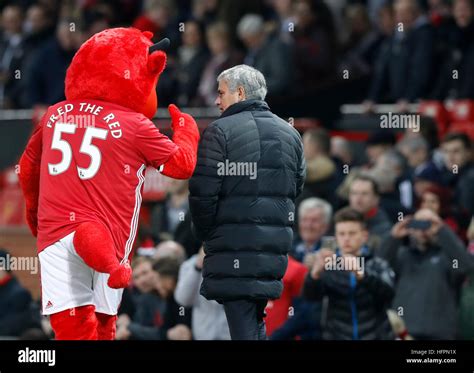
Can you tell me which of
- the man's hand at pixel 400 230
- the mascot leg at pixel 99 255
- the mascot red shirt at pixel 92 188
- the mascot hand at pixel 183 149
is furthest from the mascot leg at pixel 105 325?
the man's hand at pixel 400 230

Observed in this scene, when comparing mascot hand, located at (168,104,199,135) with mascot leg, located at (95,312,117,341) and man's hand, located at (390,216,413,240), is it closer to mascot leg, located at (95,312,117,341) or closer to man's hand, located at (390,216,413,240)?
mascot leg, located at (95,312,117,341)

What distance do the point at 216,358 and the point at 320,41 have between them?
640 centimetres

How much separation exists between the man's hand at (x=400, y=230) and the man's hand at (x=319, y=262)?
66cm

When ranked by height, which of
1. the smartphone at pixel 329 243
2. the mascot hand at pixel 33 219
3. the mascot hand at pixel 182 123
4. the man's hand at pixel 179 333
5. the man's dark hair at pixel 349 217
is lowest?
the man's hand at pixel 179 333

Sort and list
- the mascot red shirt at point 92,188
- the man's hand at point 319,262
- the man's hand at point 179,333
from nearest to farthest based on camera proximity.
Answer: the mascot red shirt at point 92,188, the man's hand at point 319,262, the man's hand at point 179,333

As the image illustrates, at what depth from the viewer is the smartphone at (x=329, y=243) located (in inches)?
410

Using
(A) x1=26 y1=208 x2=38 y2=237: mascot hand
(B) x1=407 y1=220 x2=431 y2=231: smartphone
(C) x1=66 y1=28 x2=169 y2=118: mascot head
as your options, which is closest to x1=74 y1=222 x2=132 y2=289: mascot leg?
(A) x1=26 y1=208 x2=38 y2=237: mascot hand

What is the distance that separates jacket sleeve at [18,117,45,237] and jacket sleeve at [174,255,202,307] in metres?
1.73

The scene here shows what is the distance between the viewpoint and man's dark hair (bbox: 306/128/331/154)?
12258 millimetres

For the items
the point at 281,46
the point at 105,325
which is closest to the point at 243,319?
the point at 105,325

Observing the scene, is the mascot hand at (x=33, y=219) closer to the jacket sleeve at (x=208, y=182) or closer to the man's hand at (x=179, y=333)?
the jacket sleeve at (x=208, y=182)

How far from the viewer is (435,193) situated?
1140cm

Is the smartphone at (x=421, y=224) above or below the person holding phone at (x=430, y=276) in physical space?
above

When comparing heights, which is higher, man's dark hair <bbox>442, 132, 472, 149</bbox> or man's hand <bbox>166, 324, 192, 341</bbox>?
man's dark hair <bbox>442, 132, 472, 149</bbox>
